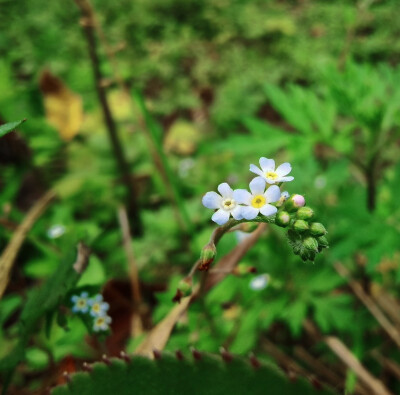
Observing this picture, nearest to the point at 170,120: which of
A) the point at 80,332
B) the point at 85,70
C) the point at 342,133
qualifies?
the point at 85,70

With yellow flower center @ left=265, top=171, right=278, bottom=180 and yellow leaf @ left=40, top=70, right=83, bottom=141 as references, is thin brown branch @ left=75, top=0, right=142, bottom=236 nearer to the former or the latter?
yellow leaf @ left=40, top=70, right=83, bottom=141

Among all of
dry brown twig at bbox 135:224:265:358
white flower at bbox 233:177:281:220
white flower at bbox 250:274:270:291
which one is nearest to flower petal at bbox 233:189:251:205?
white flower at bbox 233:177:281:220

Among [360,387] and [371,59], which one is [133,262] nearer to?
[360,387]

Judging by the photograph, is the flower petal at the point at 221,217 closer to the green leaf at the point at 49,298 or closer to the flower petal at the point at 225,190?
the flower petal at the point at 225,190

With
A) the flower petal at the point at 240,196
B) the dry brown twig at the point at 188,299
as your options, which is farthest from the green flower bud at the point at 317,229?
the dry brown twig at the point at 188,299

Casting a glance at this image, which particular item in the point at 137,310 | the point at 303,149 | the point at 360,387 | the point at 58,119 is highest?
the point at 303,149
